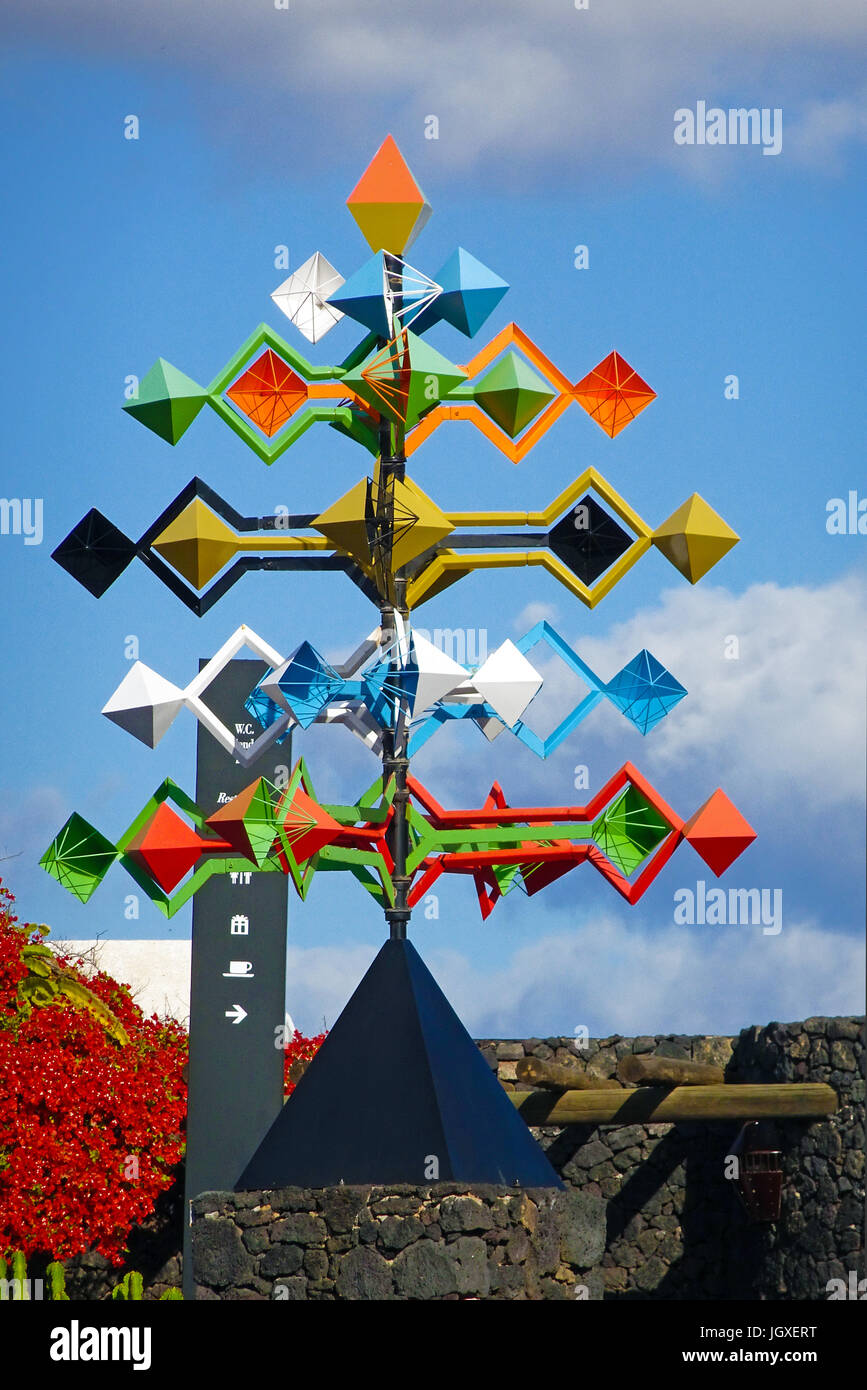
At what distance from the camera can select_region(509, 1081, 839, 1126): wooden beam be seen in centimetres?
1499

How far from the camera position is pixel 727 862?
11305 mm

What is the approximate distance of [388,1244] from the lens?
34.1 ft

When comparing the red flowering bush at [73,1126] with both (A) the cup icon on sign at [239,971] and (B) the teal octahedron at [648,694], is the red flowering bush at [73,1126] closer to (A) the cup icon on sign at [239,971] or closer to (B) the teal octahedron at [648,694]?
(A) the cup icon on sign at [239,971]

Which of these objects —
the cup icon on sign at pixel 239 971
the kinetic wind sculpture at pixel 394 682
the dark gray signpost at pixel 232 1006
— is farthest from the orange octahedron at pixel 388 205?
the cup icon on sign at pixel 239 971

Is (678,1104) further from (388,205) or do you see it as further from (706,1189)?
(388,205)

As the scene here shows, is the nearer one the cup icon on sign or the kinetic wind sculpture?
the kinetic wind sculpture

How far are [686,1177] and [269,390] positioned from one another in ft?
29.5

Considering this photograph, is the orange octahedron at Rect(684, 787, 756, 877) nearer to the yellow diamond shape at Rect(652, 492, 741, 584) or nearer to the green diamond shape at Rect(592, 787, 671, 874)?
the green diamond shape at Rect(592, 787, 671, 874)

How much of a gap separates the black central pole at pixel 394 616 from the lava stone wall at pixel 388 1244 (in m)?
1.64

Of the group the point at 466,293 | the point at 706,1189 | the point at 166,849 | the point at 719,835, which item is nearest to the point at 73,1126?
the point at 166,849

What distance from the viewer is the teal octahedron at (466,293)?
1112cm

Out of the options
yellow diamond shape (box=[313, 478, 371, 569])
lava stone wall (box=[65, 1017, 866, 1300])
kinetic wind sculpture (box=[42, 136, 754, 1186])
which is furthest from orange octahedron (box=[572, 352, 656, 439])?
lava stone wall (box=[65, 1017, 866, 1300])

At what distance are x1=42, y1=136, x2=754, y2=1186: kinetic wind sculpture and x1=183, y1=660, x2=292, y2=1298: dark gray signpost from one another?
2613mm
